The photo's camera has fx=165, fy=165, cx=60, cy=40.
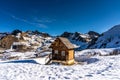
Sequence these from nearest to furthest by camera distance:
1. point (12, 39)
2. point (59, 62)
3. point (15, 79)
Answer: point (15, 79) → point (59, 62) → point (12, 39)

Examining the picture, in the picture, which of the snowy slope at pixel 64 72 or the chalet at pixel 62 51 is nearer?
the snowy slope at pixel 64 72

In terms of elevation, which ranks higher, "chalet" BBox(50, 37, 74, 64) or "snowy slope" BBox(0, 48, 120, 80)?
"chalet" BBox(50, 37, 74, 64)

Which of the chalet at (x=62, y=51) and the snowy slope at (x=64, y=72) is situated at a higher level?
the chalet at (x=62, y=51)

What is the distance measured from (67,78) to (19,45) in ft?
498

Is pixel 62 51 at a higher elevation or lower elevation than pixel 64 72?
higher

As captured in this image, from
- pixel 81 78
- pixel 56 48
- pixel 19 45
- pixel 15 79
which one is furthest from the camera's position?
pixel 19 45

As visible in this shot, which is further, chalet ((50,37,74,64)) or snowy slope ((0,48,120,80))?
chalet ((50,37,74,64))

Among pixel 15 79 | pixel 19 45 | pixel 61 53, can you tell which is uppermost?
pixel 19 45

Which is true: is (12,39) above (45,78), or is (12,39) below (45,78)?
above

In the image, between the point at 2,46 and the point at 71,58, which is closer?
the point at 71,58

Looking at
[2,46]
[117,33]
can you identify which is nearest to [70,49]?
[117,33]

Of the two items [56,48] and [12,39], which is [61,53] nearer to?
[56,48]

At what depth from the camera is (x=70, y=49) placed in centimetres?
3047

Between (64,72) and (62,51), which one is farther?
(62,51)
